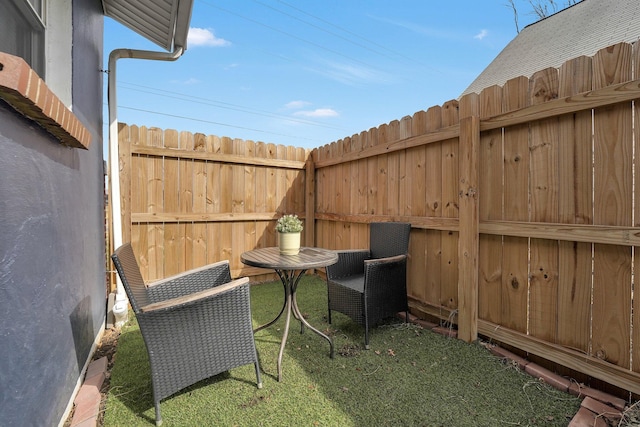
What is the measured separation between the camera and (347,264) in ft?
9.30

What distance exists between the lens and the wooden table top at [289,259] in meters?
1.91

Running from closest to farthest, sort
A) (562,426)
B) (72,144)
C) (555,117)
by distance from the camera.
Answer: (562,426)
(72,144)
(555,117)

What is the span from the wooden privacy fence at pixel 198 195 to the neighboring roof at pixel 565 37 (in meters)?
A: 5.84

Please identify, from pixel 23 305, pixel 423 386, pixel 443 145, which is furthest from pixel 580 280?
pixel 23 305

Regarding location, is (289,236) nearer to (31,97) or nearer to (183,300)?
(183,300)

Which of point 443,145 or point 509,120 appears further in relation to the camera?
point 443,145

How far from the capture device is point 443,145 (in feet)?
8.37

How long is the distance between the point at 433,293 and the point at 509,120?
1.56m

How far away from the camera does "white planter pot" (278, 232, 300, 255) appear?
228 cm

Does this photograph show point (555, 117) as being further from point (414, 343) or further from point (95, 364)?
point (95, 364)

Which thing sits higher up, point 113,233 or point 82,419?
point 113,233

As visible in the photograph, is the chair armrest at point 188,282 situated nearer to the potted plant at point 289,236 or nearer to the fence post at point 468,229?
the potted plant at point 289,236

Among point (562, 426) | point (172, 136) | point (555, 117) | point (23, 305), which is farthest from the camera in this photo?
point (172, 136)

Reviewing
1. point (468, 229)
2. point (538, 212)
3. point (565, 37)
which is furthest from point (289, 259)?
point (565, 37)
